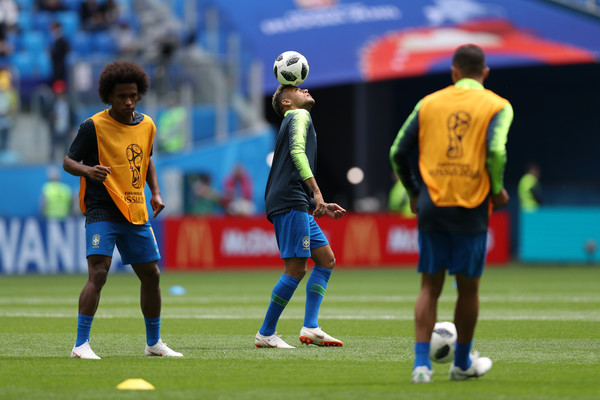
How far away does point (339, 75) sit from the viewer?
1120 inches

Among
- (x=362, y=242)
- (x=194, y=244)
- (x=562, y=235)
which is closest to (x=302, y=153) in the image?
(x=194, y=244)

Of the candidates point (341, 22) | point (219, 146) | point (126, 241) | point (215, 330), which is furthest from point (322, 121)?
point (126, 241)

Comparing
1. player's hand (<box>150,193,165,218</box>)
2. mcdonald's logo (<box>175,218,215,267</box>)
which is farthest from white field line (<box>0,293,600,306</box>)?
mcdonald's logo (<box>175,218,215,267</box>)

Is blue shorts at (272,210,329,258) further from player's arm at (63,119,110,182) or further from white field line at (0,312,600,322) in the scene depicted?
white field line at (0,312,600,322)

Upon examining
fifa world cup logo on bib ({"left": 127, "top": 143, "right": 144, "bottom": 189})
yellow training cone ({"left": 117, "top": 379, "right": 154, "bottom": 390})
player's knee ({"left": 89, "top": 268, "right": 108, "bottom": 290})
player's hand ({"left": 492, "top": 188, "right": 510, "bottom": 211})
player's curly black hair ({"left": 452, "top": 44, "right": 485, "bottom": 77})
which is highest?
player's curly black hair ({"left": 452, "top": 44, "right": 485, "bottom": 77})

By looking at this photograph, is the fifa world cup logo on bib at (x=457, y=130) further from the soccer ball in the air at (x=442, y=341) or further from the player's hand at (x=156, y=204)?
the player's hand at (x=156, y=204)

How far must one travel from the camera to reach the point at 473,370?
6754 mm

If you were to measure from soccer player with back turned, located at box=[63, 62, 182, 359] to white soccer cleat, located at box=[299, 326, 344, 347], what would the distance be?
1.22 metres

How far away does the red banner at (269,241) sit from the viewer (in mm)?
23141

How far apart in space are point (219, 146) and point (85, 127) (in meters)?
17.7

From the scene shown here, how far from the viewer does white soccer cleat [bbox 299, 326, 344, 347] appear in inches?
359

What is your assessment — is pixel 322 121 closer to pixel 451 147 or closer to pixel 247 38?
pixel 247 38

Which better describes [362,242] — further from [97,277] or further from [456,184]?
[456,184]

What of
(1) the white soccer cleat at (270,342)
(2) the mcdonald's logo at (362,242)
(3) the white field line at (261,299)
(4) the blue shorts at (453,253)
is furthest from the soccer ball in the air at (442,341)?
(2) the mcdonald's logo at (362,242)
